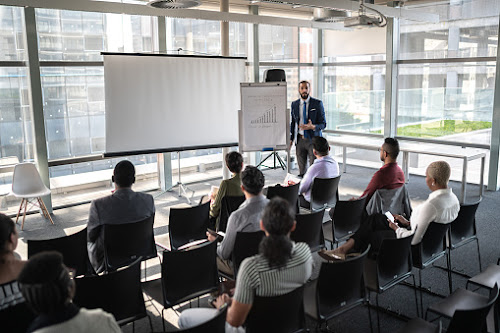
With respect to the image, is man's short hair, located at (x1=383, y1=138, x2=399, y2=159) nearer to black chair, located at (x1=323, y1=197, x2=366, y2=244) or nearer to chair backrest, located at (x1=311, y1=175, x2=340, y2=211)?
black chair, located at (x1=323, y1=197, x2=366, y2=244)

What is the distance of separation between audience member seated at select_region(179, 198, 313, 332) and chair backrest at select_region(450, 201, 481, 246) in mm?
2204

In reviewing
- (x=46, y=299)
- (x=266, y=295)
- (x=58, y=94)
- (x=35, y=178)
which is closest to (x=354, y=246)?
(x=266, y=295)

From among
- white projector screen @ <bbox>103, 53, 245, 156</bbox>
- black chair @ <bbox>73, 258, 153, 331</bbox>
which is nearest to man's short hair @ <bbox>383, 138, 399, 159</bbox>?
black chair @ <bbox>73, 258, 153, 331</bbox>

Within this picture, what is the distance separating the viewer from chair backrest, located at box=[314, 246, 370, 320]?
3129 millimetres

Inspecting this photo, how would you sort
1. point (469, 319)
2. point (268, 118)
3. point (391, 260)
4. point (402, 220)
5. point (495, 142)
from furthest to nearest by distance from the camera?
point (495, 142), point (268, 118), point (402, 220), point (391, 260), point (469, 319)

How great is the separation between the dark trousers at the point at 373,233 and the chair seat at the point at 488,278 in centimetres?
77

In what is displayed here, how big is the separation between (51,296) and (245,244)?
1.78 meters

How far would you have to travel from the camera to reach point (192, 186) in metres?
9.09

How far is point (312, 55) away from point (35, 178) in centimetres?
672

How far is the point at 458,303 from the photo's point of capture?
3.30m

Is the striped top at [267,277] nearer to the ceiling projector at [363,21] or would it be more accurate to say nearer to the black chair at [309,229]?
the black chair at [309,229]

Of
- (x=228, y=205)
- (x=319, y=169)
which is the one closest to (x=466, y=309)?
(x=228, y=205)

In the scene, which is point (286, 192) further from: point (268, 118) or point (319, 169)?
point (268, 118)

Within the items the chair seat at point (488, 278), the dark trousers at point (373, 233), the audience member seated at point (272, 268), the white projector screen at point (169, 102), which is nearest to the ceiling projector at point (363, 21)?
the white projector screen at point (169, 102)
